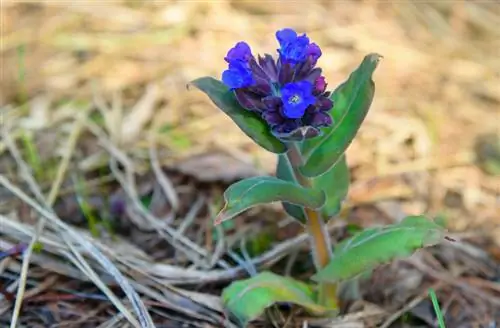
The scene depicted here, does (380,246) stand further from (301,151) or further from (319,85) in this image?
(319,85)

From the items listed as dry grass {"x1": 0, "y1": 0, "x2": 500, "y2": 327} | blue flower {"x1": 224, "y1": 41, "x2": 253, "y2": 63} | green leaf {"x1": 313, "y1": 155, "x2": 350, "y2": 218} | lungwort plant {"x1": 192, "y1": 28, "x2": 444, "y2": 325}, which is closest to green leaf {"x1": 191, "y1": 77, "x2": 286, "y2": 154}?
lungwort plant {"x1": 192, "y1": 28, "x2": 444, "y2": 325}

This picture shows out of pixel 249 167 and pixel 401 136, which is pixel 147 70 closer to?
pixel 249 167

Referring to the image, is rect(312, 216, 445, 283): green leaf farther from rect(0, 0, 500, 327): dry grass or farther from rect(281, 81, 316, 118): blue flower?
rect(281, 81, 316, 118): blue flower

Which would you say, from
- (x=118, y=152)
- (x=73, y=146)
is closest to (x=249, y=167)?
(x=118, y=152)

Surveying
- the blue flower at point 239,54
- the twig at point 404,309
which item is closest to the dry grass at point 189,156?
the twig at point 404,309

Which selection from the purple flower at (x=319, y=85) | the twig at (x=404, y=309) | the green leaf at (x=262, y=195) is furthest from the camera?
the twig at (x=404, y=309)

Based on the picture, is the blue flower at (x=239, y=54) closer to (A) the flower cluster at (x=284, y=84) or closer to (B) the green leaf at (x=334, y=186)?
(A) the flower cluster at (x=284, y=84)

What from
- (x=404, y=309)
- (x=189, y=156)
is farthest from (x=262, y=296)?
(x=189, y=156)
